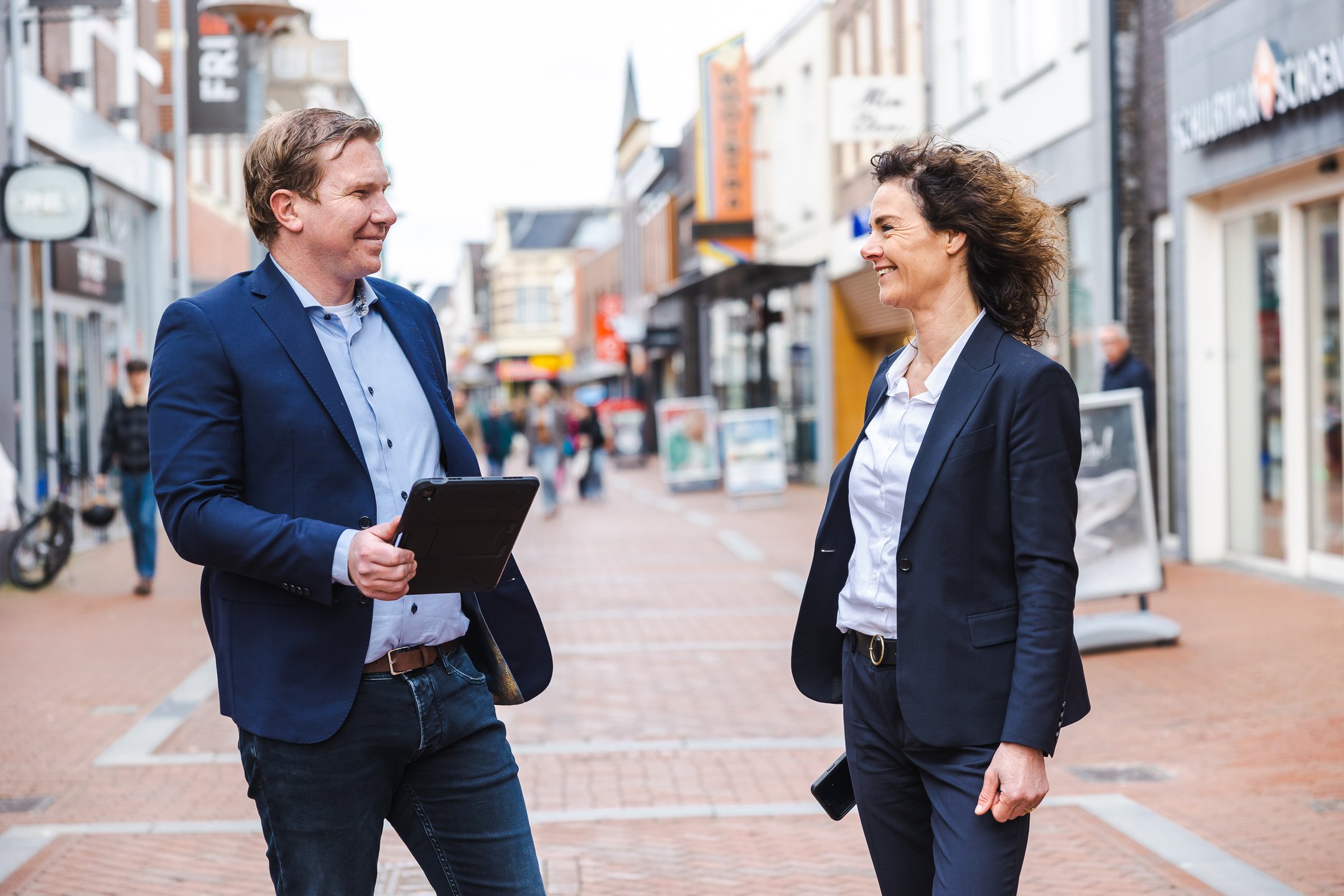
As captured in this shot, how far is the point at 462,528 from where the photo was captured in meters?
2.44

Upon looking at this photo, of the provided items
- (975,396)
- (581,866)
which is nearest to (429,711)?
(975,396)

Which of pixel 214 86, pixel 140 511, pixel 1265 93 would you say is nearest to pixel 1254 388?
pixel 1265 93

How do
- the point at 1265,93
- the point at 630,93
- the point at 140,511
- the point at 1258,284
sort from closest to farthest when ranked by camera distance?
the point at 1265,93, the point at 140,511, the point at 1258,284, the point at 630,93

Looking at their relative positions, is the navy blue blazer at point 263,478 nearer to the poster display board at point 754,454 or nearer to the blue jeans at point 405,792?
the blue jeans at point 405,792

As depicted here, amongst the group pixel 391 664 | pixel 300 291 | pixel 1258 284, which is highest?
pixel 1258 284

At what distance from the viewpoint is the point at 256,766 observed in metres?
2.60

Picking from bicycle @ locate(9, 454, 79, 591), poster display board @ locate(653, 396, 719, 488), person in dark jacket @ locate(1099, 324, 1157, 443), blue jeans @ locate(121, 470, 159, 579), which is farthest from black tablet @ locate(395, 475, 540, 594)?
poster display board @ locate(653, 396, 719, 488)

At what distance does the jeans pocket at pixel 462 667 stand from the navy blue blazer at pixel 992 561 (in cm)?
72

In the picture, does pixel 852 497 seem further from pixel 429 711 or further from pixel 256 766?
pixel 256 766

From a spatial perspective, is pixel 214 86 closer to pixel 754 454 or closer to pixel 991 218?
pixel 754 454

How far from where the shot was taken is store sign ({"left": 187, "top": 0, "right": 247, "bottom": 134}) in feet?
58.6

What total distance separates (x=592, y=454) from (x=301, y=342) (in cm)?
2226

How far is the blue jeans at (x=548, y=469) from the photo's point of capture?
→ 2117cm

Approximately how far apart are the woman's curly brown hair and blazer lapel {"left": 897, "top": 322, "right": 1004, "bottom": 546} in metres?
0.15
